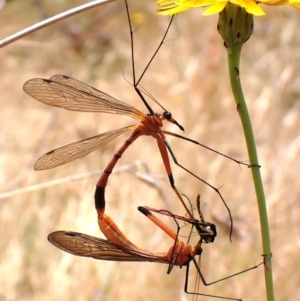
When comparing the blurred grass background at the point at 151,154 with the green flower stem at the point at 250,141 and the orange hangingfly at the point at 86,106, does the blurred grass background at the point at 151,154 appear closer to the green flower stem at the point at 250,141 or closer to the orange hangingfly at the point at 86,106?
the orange hangingfly at the point at 86,106

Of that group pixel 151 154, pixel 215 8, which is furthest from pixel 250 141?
pixel 151 154

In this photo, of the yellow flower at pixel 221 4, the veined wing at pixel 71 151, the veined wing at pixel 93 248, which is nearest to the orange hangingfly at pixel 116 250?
the veined wing at pixel 93 248

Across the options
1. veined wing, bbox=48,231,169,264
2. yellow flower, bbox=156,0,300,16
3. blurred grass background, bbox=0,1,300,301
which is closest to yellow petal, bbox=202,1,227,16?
yellow flower, bbox=156,0,300,16

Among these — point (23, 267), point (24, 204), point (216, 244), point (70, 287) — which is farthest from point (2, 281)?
point (216, 244)

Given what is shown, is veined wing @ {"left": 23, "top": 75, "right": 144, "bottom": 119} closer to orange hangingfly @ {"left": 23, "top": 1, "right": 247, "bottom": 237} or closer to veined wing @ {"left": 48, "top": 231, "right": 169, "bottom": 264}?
orange hangingfly @ {"left": 23, "top": 1, "right": 247, "bottom": 237}

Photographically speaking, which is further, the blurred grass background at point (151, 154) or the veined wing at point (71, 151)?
the blurred grass background at point (151, 154)

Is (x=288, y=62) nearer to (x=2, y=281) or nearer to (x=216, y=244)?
(x=216, y=244)
